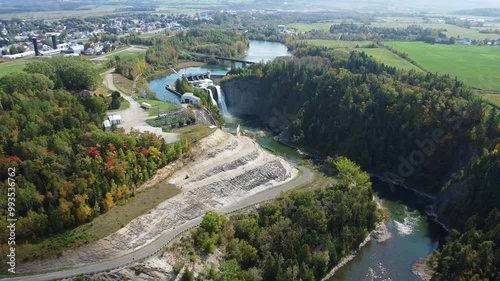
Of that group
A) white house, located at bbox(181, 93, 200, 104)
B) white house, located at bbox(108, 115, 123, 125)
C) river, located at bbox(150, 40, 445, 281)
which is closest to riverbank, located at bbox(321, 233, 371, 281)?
river, located at bbox(150, 40, 445, 281)

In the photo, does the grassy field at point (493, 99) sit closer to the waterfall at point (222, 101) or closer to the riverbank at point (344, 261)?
the riverbank at point (344, 261)

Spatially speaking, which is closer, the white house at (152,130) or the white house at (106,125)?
the white house at (106,125)

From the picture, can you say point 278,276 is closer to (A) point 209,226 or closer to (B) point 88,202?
(A) point 209,226

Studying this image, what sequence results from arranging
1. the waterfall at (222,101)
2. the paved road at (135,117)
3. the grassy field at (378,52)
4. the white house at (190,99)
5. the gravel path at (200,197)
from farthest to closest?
the grassy field at (378,52)
the waterfall at (222,101)
the white house at (190,99)
the paved road at (135,117)
the gravel path at (200,197)

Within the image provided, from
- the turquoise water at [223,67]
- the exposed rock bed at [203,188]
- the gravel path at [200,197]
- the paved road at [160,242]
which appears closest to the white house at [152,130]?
the exposed rock bed at [203,188]

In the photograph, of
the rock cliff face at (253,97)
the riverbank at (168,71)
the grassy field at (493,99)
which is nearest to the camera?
the grassy field at (493,99)

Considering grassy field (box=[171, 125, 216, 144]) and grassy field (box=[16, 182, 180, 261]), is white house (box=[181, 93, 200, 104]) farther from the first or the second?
grassy field (box=[16, 182, 180, 261])
